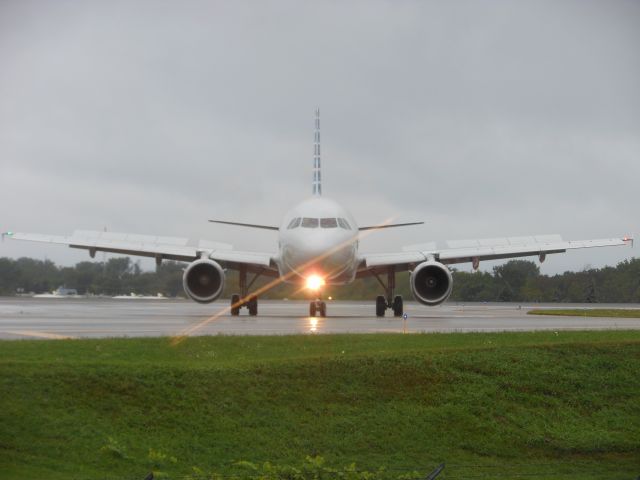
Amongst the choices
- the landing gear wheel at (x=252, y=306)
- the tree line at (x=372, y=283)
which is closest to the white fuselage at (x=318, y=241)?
the landing gear wheel at (x=252, y=306)

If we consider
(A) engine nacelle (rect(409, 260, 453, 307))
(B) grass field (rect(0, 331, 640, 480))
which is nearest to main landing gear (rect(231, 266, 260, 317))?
(A) engine nacelle (rect(409, 260, 453, 307))

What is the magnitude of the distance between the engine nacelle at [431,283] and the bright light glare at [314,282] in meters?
3.69

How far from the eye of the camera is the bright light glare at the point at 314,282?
34000 millimetres

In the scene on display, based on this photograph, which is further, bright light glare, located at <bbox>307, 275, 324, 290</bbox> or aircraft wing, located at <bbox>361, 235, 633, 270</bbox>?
aircraft wing, located at <bbox>361, 235, 633, 270</bbox>

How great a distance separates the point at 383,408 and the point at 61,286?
98988 millimetres

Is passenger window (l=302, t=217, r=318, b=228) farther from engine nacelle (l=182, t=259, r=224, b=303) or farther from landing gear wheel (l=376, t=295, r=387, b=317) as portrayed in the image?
landing gear wheel (l=376, t=295, r=387, b=317)

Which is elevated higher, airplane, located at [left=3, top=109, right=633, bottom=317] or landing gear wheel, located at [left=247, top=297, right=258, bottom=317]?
airplane, located at [left=3, top=109, right=633, bottom=317]

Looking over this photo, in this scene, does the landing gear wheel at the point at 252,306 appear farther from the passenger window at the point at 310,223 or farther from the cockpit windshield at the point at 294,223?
the passenger window at the point at 310,223

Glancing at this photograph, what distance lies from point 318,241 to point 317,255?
20.9 inches

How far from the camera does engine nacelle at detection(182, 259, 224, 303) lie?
34844mm

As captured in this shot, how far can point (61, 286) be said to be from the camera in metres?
109

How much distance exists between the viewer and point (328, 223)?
33.4 m

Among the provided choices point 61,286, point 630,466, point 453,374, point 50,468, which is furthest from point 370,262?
point 61,286

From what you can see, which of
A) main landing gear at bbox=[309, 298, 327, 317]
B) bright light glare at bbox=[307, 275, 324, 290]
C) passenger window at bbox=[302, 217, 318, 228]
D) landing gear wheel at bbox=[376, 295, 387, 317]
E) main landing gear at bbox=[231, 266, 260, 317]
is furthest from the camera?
landing gear wheel at bbox=[376, 295, 387, 317]
